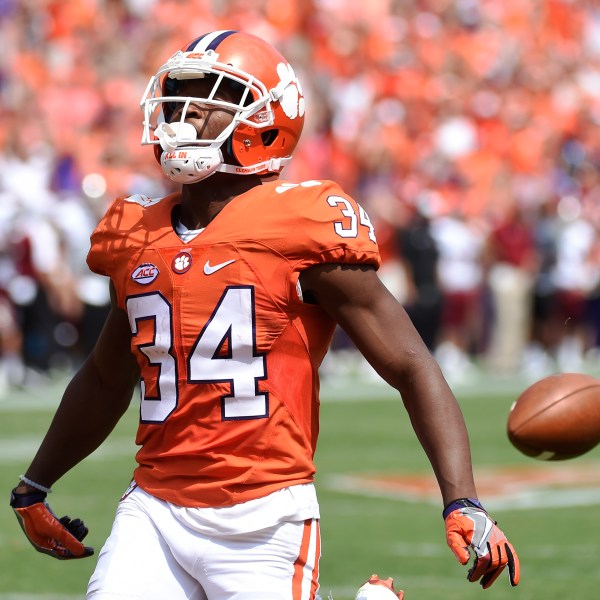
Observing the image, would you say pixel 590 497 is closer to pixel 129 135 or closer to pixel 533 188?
pixel 129 135

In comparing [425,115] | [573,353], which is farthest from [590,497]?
[425,115]

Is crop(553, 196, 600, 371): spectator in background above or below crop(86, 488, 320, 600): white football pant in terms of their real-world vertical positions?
above

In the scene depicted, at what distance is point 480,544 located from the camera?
9.48 feet

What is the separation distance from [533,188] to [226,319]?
13.6 metres

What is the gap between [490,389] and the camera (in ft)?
43.1

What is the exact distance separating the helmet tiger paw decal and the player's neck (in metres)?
0.20

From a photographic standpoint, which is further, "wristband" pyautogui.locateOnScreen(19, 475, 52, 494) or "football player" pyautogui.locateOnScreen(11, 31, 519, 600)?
"wristband" pyautogui.locateOnScreen(19, 475, 52, 494)

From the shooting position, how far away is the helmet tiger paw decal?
11.2 ft

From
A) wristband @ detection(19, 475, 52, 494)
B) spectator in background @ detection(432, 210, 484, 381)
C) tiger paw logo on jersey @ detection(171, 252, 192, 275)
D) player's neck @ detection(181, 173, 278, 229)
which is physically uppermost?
spectator in background @ detection(432, 210, 484, 381)

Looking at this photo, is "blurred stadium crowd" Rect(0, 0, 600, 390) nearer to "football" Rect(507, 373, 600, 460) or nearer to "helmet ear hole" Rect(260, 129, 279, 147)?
"football" Rect(507, 373, 600, 460)

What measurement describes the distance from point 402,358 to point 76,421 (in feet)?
2.98

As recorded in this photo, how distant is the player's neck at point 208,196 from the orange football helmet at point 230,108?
5cm

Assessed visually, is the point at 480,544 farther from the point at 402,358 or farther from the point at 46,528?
the point at 46,528

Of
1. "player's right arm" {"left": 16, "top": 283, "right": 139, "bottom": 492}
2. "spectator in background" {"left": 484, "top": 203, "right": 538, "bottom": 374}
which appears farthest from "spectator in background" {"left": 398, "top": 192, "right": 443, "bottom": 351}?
"player's right arm" {"left": 16, "top": 283, "right": 139, "bottom": 492}
